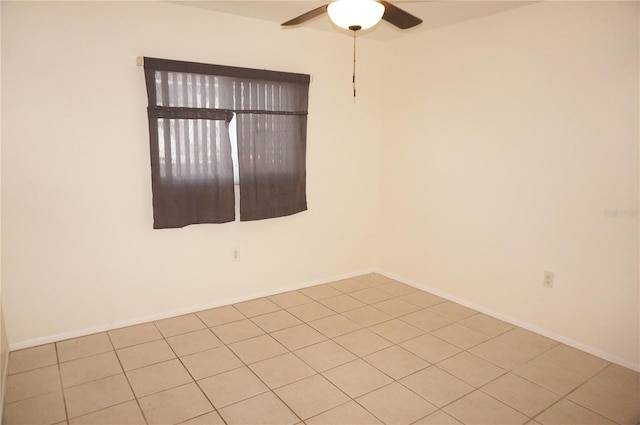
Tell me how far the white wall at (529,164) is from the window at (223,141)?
111 centimetres

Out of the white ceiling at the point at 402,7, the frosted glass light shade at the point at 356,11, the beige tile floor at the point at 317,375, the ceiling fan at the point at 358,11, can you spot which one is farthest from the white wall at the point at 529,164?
the frosted glass light shade at the point at 356,11

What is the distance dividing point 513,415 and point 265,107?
103 inches

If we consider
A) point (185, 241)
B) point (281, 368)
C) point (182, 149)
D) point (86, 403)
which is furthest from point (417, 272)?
point (86, 403)

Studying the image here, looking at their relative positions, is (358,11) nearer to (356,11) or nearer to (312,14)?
(356,11)

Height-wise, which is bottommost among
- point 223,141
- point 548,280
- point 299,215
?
point 548,280

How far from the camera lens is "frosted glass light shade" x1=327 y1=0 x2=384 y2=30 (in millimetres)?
1872

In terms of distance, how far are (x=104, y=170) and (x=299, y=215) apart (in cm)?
159

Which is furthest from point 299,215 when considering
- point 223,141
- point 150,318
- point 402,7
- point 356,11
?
point 356,11

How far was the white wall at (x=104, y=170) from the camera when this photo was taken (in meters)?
2.54

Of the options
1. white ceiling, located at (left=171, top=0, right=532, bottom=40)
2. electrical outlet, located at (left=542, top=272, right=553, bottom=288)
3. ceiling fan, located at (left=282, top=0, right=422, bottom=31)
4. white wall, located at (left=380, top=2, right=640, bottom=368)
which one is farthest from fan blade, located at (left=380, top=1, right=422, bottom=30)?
electrical outlet, located at (left=542, top=272, right=553, bottom=288)

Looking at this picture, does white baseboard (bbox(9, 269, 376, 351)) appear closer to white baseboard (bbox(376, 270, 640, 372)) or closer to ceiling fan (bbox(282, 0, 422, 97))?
white baseboard (bbox(376, 270, 640, 372))

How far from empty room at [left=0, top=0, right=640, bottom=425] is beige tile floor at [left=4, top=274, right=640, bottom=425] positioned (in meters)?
0.02

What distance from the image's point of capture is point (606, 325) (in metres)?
2.63

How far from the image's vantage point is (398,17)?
7.12 ft
